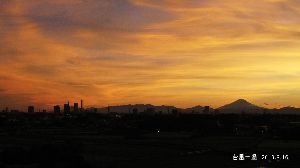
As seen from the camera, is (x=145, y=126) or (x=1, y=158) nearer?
(x=1, y=158)

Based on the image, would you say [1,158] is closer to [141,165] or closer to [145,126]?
[141,165]

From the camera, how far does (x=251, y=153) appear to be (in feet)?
124

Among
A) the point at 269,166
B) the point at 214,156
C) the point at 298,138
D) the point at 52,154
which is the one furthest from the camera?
the point at 298,138

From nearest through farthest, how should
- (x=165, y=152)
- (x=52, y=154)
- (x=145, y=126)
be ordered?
(x=52, y=154) → (x=165, y=152) → (x=145, y=126)

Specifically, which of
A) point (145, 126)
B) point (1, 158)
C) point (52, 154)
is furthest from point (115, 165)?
point (145, 126)

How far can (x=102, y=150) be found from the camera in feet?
136

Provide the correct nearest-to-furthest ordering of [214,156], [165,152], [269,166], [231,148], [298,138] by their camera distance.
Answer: [269,166]
[214,156]
[165,152]
[231,148]
[298,138]

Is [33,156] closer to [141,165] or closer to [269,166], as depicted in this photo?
[141,165]

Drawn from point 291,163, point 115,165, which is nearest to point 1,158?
point 115,165

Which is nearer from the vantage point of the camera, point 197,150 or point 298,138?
point 197,150

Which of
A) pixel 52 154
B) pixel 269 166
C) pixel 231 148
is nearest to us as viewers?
pixel 269 166

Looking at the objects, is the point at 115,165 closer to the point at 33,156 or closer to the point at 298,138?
the point at 33,156

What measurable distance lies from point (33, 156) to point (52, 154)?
1.46 meters

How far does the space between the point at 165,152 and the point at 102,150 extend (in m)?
5.59
